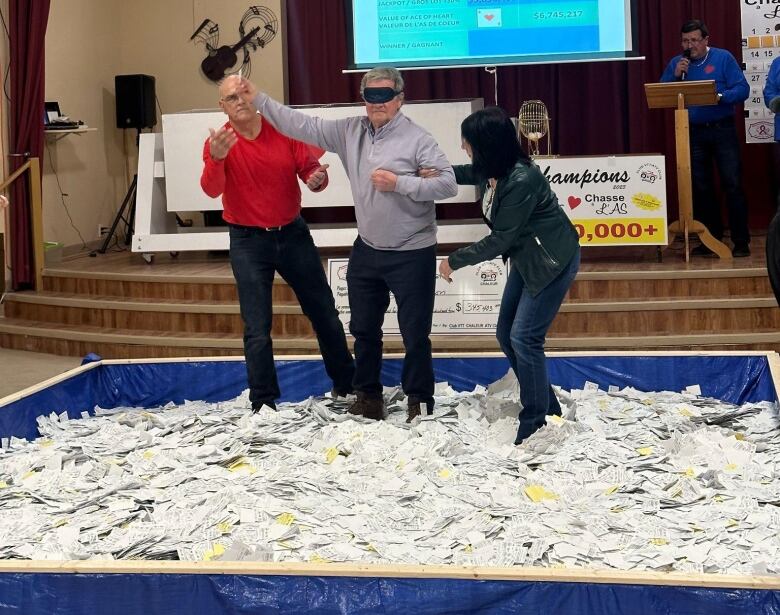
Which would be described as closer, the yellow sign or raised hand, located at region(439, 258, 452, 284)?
raised hand, located at region(439, 258, 452, 284)

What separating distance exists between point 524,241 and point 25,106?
542cm

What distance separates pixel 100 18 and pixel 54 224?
213cm

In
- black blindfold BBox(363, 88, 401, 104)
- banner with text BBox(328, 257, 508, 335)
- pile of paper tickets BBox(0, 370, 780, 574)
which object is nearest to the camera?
pile of paper tickets BBox(0, 370, 780, 574)

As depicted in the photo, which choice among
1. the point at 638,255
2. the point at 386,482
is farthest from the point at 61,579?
the point at 638,255

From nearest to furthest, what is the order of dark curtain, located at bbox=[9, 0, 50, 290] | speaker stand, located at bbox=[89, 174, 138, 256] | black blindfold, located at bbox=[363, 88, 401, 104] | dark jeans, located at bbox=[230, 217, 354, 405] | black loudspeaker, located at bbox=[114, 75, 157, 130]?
black blindfold, located at bbox=[363, 88, 401, 104], dark jeans, located at bbox=[230, 217, 354, 405], dark curtain, located at bbox=[9, 0, 50, 290], speaker stand, located at bbox=[89, 174, 138, 256], black loudspeaker, located at bbox=[114, 75, 157, 130]

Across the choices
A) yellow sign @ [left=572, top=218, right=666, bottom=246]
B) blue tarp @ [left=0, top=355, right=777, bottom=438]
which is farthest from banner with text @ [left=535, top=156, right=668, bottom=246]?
blue tarp @ [left=0, top=355, right=777, bottom=438]

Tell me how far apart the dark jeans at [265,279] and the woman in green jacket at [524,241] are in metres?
0.81

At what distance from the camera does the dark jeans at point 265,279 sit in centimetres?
434

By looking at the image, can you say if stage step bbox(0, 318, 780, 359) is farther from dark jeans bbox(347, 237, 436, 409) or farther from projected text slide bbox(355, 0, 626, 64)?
projected text slide bbox(355, 0, 626, 64)

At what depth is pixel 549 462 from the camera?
365cm

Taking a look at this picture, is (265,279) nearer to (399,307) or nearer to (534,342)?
(399,307)

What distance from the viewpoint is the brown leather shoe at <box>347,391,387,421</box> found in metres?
4.35

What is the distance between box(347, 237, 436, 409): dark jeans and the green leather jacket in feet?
1.27

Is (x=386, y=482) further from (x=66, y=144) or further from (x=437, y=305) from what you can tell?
(x=66, y=144)
